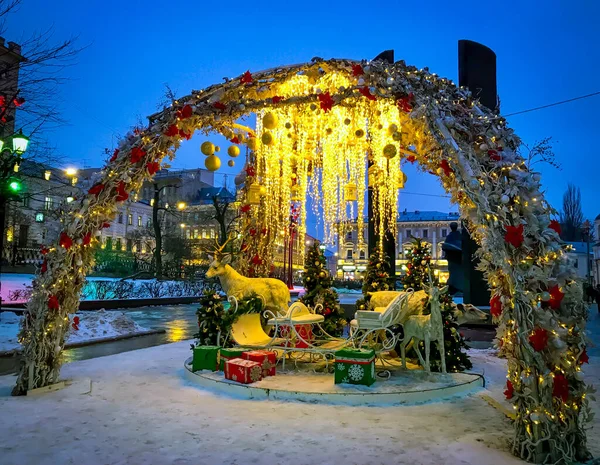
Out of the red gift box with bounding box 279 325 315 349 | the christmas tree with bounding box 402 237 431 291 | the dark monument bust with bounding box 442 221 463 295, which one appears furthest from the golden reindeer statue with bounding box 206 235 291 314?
the dark monument bust with bounding box 442 221 463 295

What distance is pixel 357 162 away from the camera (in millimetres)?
8492

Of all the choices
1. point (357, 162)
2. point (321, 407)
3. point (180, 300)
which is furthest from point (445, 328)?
point (180, 300)

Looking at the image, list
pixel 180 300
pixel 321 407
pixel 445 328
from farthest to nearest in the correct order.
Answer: pixel 180 300
pixel 445 328
pixel 321 407

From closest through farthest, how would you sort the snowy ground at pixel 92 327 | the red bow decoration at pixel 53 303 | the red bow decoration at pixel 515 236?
the red bow decoration at pixel 515 236 → the red bow decoration at pixel 53 303 → the snowy ground at pixel 92 327

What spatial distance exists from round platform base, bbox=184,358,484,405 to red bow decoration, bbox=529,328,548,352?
2.13 m


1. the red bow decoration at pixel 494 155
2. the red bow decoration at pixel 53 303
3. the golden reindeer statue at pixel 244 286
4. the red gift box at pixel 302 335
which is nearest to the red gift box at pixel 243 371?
the golden reindeer statue at pixel 244 286

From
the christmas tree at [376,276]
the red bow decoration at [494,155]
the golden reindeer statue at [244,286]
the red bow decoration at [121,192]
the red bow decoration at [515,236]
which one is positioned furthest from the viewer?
the christmas tree at [376,276]

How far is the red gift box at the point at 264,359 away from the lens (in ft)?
20.1

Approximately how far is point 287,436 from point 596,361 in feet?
23.9

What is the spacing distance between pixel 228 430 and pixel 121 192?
11.2 feet

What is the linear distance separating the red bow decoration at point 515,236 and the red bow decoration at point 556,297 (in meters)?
0.44

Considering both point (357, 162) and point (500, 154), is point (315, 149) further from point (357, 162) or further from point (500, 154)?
point (500, 154)

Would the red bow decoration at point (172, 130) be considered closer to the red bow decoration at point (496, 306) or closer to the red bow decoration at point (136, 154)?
the red bow decoration at point (136, 154)

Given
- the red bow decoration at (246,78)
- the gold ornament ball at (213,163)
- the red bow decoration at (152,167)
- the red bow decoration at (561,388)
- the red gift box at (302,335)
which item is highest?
the red bow decoration at (246,78)
